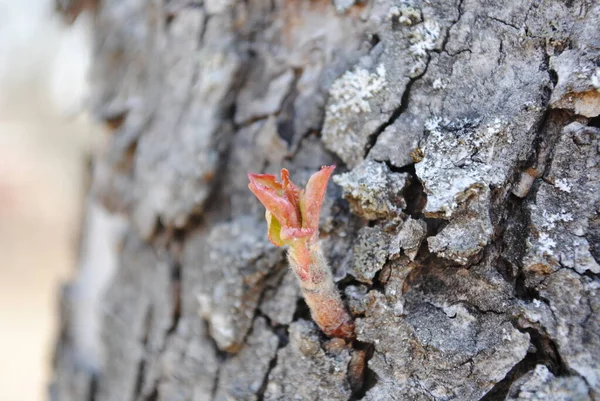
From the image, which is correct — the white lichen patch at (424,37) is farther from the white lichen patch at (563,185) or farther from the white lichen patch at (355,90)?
the white lichen patch at (563,185)

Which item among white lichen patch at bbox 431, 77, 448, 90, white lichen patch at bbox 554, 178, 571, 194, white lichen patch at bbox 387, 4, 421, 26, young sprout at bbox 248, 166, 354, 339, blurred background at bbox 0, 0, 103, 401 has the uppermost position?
white lichen patch at bbox 387, 4, 421, 26

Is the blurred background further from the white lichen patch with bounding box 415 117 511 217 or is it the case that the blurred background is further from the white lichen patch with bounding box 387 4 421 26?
the white lichen patch with bounding box 415 117 511 217

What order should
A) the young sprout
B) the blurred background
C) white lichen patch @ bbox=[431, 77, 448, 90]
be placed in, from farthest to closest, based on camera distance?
the blurred background < white lichen patch @ bbox=[431, 77, 448, 90] < the young sprout

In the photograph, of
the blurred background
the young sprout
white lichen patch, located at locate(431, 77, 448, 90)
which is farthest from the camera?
the blurred background

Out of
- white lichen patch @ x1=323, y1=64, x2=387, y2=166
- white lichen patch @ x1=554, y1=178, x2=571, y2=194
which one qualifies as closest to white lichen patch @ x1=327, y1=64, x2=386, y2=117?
white lichen patch @ x1=323, y1=64, x2=387, y2=166

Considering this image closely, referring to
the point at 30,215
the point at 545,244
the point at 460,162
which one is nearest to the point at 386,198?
the point at 460,162
